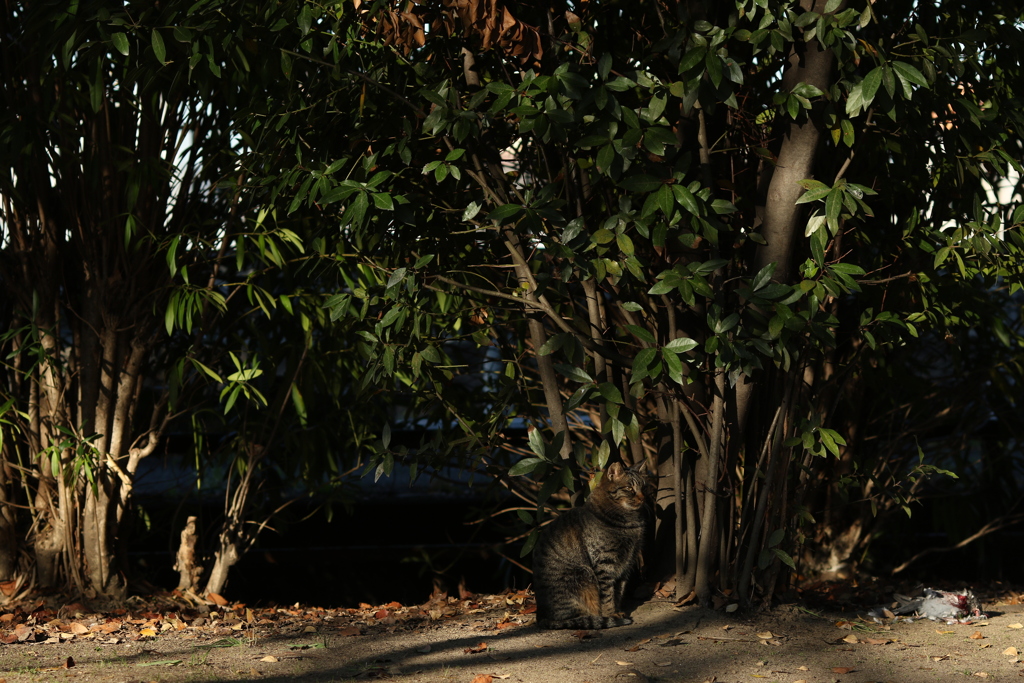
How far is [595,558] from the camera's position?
328cm

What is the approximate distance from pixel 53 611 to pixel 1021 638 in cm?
390

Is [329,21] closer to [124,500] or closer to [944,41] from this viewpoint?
[944,41]

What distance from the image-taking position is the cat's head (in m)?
3.25

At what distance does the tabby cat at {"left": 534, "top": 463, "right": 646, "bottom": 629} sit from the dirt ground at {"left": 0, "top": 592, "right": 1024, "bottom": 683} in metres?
0.08

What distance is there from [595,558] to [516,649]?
0.44 meters

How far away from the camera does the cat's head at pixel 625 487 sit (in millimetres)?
3250

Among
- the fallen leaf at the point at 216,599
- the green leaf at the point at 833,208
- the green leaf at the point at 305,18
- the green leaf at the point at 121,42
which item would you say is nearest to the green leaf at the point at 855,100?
the green leaf at the point at 833,208

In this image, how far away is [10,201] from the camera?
3.90m

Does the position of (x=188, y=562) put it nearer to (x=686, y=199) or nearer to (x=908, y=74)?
(x=686, y=199)

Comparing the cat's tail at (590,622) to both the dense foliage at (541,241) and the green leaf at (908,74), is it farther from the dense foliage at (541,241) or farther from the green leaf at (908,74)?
the green leaf at (908,74)

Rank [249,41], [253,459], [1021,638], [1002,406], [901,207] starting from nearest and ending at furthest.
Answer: [249,41]
[1021,638]
[901,207]
[253,459]
[1002,406]

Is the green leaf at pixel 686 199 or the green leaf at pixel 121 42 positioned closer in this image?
the green leaf at pixel 686 199

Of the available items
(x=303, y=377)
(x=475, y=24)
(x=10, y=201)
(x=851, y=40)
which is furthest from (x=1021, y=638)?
(x=10, y=201)

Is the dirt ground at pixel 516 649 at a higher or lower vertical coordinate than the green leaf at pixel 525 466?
lower
